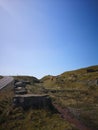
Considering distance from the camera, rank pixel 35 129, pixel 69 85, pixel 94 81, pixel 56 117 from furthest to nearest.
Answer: pixel 69 85 < pixel 94 81 < pixel 56 117 < pixel 35 129

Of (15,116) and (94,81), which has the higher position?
(94,81)

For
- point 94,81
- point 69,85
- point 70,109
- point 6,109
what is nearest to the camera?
point 6,109

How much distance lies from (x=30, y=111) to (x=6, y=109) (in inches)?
106

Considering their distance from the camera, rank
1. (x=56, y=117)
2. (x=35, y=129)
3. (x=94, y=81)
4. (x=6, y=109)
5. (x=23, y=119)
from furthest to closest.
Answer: (x=94, y=81) → (x=6, y=109) → (x=56, y=117) → (x=23, y=119) → (x=35, y=129)

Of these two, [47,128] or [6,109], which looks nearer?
[47,128]

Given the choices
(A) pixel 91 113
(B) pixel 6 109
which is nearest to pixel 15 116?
(B) pixel 6 109

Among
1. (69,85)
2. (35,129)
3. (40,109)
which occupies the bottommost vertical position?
(35,129)

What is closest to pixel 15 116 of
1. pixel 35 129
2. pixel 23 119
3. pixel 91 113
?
pixel 23 119

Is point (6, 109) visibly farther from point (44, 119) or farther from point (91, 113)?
point (91, 113)

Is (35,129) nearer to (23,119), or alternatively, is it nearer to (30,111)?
(23,119)

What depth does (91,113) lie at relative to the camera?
21.7 m

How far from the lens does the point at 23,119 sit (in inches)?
682

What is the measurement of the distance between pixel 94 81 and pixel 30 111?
29419mm

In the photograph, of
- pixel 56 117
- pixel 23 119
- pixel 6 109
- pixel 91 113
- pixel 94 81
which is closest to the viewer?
pixel 23 119
